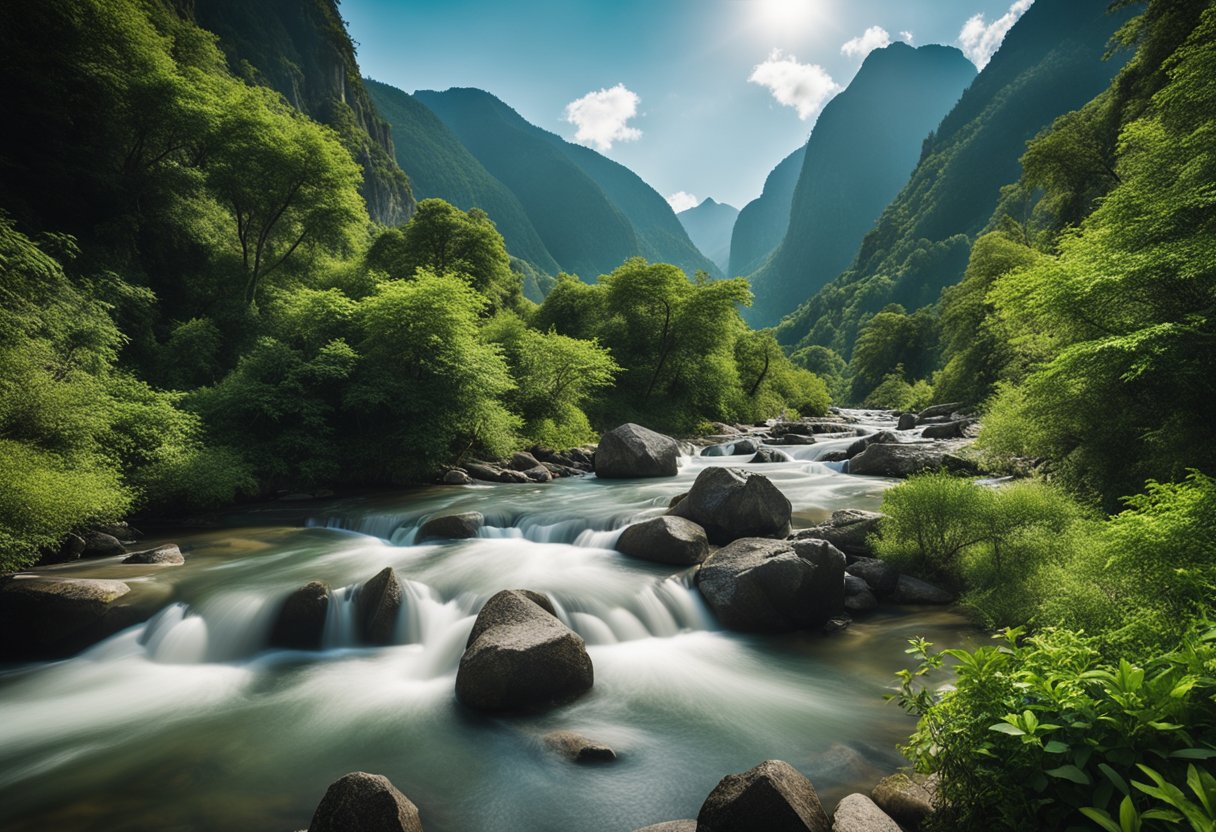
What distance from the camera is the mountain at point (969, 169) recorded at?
371 feet

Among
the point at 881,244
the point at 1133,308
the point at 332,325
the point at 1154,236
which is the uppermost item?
the point at 881,244

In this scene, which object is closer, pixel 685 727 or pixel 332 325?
pixel 685 727

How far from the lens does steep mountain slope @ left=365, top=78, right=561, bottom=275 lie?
159m

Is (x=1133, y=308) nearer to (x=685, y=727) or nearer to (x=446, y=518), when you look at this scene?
(x=685, y=727)

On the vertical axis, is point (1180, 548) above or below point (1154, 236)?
below

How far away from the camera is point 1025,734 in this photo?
243 cm

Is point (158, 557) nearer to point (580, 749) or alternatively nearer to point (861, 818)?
point (580, 749)

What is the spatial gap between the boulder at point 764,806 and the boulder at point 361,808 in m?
2.56

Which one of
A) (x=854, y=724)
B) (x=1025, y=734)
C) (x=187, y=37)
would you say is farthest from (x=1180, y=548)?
(x=187, y=37)

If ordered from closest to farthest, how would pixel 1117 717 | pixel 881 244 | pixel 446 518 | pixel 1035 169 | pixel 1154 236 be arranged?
pixel 1117 717 < pixel 1154 236 < pixel 446 518 < pixel 1035 169 < pixel 881 244

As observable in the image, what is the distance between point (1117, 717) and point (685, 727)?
537 centimetres

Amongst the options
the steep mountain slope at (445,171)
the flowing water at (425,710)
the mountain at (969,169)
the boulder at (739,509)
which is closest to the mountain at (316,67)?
the flowing water at (425,710)

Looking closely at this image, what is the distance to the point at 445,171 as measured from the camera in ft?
550

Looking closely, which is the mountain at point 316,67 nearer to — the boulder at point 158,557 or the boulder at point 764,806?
the boulder at point 158,557
